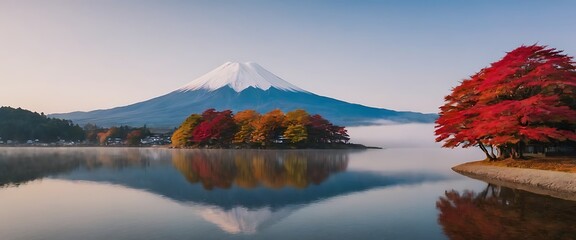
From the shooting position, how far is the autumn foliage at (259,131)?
72688mm

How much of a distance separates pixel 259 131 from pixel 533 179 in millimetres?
53296

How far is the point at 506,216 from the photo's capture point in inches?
550

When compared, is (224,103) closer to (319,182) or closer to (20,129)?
(20,129)

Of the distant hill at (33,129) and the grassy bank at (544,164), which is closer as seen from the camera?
the grassy bank at (544,164)

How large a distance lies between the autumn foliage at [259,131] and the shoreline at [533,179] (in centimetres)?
4526

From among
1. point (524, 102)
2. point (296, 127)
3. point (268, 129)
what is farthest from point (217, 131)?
point (524, 102)

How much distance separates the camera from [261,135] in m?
72.3

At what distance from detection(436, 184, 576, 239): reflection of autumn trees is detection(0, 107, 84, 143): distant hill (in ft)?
362

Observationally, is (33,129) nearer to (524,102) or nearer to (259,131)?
(259,131)

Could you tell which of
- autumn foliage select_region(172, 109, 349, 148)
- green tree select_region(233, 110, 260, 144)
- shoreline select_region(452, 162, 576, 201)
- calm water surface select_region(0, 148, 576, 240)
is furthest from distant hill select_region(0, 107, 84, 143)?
shoreline select_region(452, 162, 576, 201)

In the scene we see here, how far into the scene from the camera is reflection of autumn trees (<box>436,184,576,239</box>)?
11.6 m

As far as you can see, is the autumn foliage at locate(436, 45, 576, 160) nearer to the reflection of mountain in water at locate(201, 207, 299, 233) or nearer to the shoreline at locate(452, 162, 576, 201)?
the shoreline at locate(452, 162, 576, 201)

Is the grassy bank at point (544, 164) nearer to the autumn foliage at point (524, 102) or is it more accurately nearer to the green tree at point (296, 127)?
the autumn foliage at point (524, 102)

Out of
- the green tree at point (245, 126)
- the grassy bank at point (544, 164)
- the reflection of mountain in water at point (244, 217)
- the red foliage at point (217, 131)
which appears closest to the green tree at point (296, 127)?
the green tree at point (245, 126)
